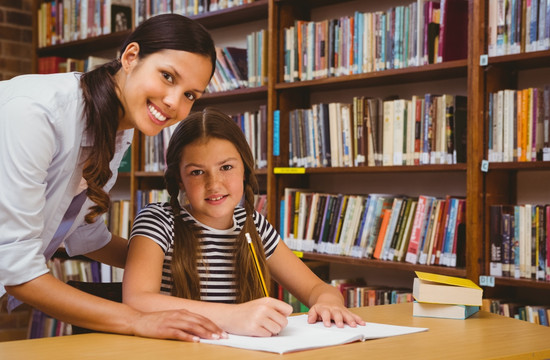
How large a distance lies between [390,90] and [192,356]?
2166 millimetres

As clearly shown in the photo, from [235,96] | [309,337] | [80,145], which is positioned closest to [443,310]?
[309,337]

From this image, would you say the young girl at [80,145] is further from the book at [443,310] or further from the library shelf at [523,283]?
the library shelf at [523,283]

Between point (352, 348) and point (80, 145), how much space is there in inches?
26.4

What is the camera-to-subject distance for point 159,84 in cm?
141

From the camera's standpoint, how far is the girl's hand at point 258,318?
48.4 inches

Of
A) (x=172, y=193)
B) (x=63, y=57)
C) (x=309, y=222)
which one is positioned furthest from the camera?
(x=63, y=57)

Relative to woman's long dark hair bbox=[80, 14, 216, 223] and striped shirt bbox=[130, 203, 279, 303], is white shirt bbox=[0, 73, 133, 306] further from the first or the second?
striped shirt bbox=[130, 203, 279, 303]

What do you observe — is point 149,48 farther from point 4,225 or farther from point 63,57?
point 63,57

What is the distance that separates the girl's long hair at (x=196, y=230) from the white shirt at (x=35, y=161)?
30 centimetres

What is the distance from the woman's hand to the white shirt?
0.68ft

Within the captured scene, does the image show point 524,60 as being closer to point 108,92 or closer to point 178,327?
point 108,92

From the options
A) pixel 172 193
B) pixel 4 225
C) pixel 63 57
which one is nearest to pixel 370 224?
pixel 172 193

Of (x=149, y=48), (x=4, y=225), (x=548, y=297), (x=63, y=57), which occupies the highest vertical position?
(x=63, y=57)

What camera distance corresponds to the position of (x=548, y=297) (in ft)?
8.42
